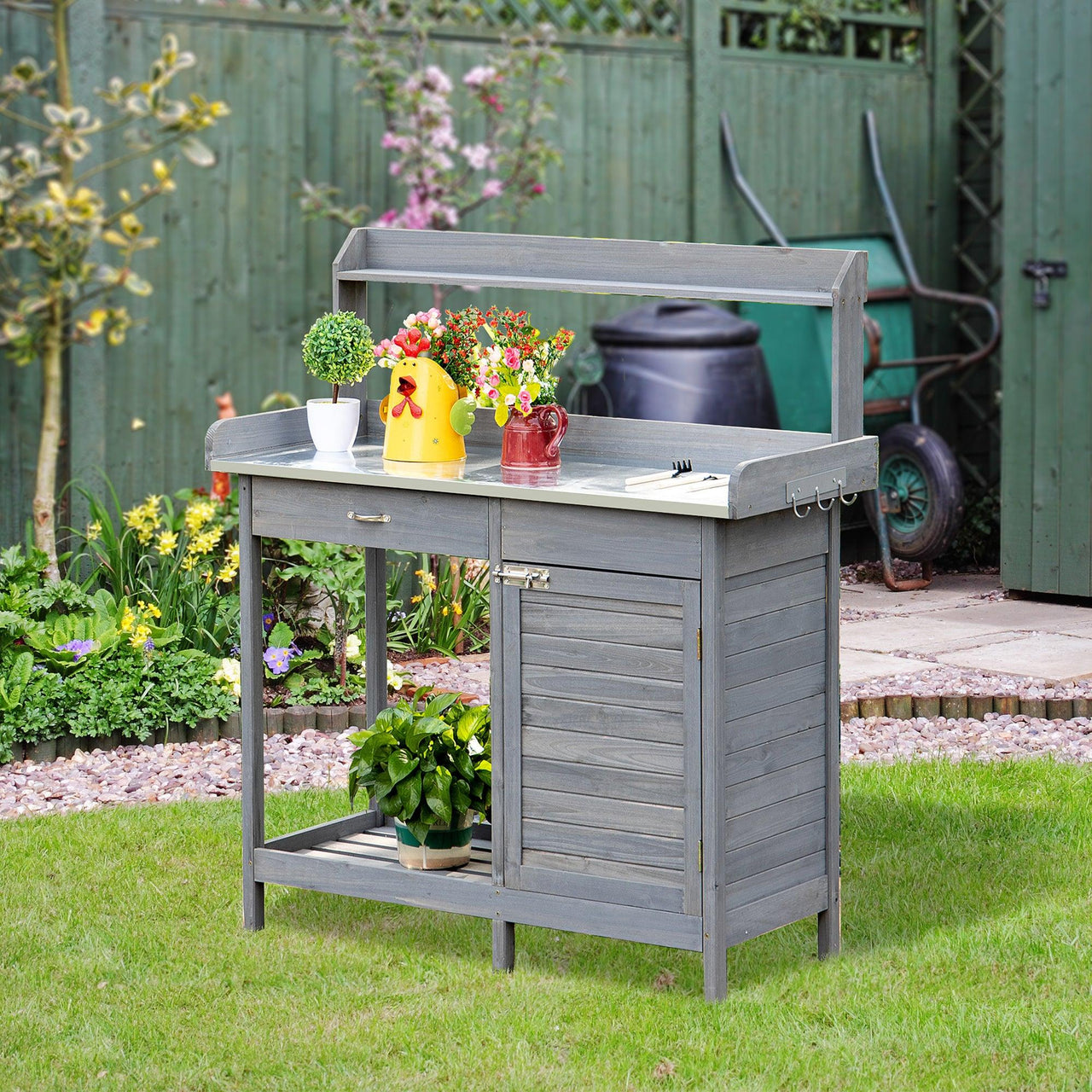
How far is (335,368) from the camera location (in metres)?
4.35

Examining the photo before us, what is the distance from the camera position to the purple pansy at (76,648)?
5703 mm

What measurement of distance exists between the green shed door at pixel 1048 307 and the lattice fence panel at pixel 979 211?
1163mm

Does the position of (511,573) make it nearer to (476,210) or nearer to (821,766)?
Answer: (821,766)

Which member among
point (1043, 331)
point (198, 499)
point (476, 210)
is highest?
point (476, 210)

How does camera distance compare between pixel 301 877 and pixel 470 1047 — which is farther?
pixel 301 877

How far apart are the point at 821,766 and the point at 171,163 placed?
384 cm

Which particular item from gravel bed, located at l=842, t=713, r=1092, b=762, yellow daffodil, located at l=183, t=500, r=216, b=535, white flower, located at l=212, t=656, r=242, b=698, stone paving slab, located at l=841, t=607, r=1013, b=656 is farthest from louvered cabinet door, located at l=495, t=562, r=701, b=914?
stone paving slab, located at l=841, t=607, r=1013, b=656

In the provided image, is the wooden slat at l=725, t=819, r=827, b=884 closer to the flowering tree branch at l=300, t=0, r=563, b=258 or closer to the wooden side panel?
the wooden side panel

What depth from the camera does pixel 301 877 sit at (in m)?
4.27

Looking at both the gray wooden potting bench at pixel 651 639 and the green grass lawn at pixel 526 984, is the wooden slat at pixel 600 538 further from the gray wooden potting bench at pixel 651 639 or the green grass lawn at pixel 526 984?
the green grass lawn at pixel 526 984

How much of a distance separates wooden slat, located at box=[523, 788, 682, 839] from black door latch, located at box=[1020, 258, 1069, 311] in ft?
14.6

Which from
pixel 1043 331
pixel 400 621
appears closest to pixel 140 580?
pixel 400 621

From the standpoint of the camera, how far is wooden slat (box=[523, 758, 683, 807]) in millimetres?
3768

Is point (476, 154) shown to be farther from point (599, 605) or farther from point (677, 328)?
point (599, 605)
